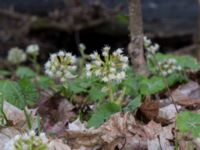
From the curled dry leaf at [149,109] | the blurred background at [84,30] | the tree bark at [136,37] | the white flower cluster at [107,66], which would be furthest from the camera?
the blurred background at [84,30]

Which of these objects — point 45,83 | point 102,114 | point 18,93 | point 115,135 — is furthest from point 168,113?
point 45,83

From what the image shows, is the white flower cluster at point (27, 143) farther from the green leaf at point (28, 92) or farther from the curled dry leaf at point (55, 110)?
the green leaf at point (28, 92)

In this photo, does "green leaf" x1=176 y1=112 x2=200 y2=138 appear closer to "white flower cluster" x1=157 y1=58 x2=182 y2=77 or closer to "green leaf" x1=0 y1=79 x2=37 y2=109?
"green leaf" x1=0 y1=79 x2=37 y2=109

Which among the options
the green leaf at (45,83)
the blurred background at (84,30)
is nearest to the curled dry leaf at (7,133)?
the green leaf at (45,83)

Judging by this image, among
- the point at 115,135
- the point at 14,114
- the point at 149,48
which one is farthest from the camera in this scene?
the point at 149,48

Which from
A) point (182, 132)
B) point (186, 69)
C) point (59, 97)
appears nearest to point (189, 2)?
point (186, 69)

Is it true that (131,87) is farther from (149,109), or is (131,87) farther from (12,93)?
(12,93)
